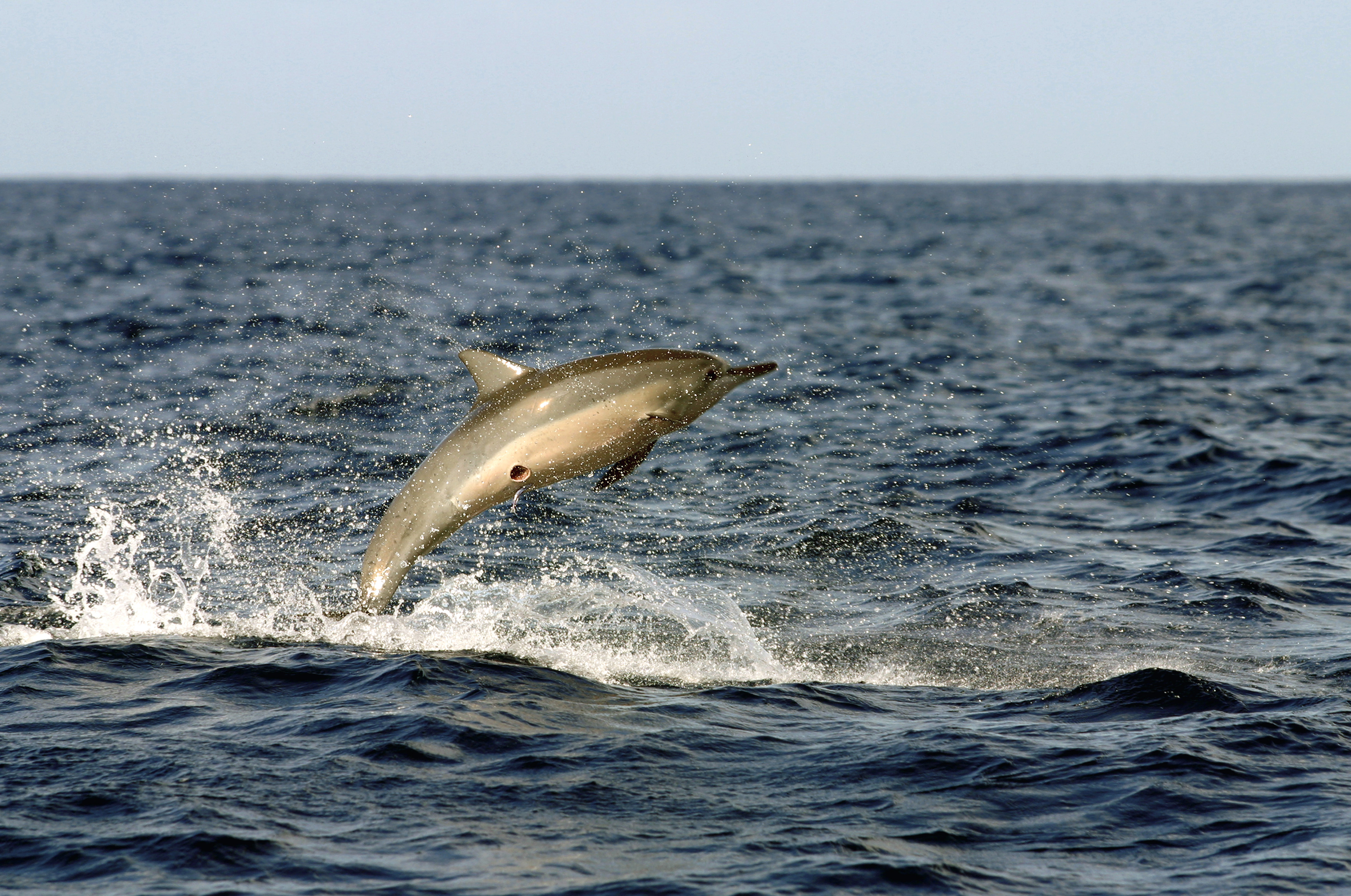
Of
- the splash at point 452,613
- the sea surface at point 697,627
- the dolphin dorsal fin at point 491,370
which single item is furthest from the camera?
the splash at point 452,613

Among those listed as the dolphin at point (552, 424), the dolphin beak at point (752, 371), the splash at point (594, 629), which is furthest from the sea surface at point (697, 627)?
the dolphin beak at point (752, 371)

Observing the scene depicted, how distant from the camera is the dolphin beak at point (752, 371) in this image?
8305 millimetres

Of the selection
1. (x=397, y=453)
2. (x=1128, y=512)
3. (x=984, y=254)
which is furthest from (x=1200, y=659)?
(x=984, y=254)

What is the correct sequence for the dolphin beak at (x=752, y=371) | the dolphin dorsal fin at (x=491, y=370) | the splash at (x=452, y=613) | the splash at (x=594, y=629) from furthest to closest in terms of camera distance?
1. the splash at (x=452, y=613)
2. the splash at (x=594, y=629)
3. the dolphin dorsal fin at (x=491, y=370)
4. the dolphin beak at (x=752, y=371)

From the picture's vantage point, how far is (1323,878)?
256 inches

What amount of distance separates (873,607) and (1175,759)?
4043mm

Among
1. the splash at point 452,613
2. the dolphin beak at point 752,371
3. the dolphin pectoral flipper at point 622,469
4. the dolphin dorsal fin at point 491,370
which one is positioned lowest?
the splash at point 452,613

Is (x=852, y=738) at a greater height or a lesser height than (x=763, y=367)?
Answer: lesser

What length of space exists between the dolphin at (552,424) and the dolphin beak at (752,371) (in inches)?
0.5

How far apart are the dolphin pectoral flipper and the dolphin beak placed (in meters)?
0.67

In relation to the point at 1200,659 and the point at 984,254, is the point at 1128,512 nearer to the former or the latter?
the point at 1200,659

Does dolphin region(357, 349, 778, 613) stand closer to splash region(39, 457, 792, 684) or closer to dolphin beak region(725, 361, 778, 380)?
dolphin beak region(725, 361, 778, 380)

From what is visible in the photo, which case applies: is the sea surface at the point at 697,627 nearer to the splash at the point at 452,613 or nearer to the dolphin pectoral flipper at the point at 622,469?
the splash at the point at 452,613

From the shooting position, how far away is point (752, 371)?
838 centimetres
